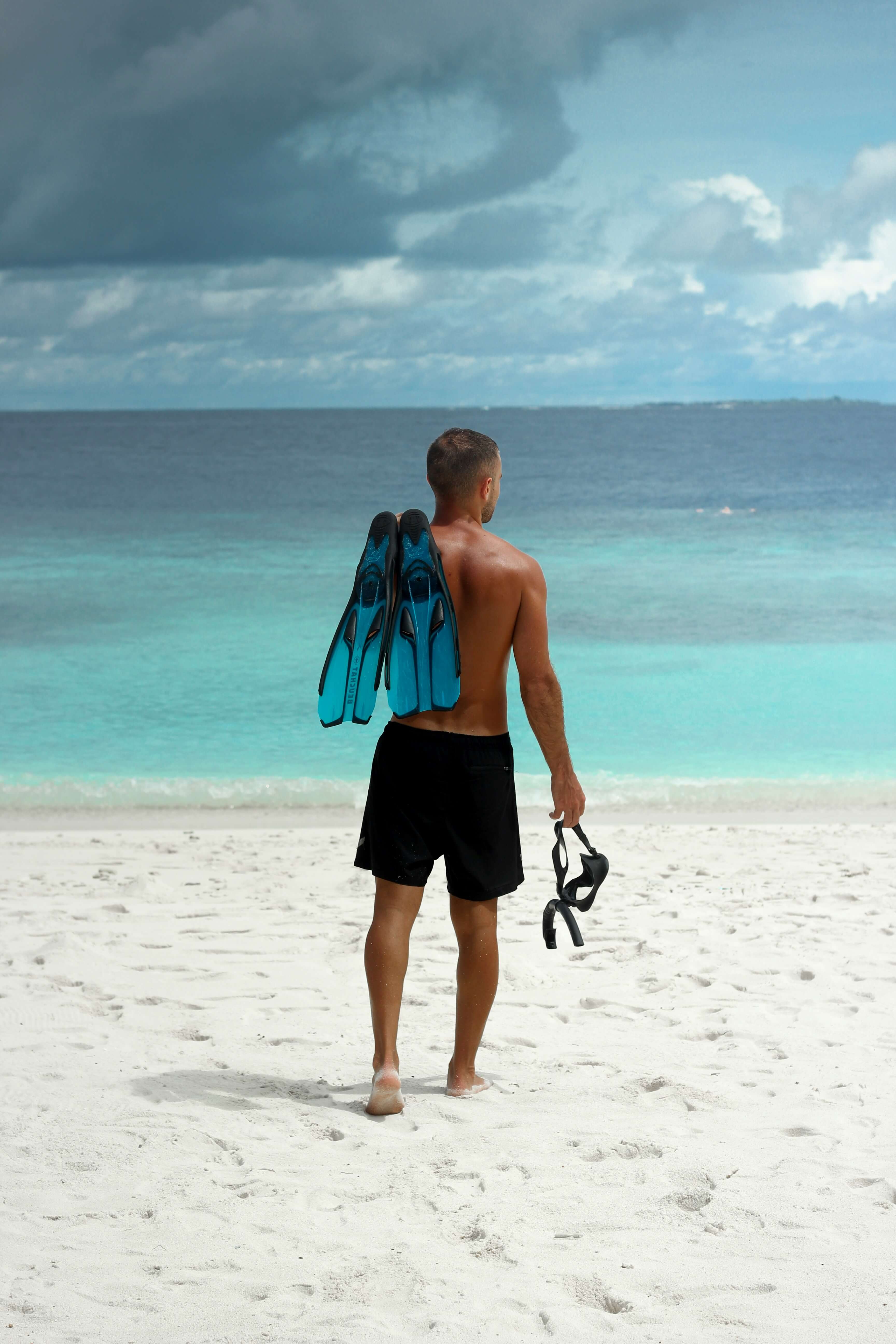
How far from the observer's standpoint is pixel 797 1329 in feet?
7.23

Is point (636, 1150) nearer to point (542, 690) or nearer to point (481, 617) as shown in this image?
point (542, 690)

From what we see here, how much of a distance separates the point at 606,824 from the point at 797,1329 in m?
5.41

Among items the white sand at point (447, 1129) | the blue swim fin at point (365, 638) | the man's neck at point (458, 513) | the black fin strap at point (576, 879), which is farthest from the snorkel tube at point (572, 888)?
the man's neck at point (458, 513)

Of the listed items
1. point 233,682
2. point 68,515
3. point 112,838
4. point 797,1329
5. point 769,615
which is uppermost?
point 68,515

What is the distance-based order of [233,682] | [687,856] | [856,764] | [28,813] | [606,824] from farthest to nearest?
1. [233,682]
2. [856,764]
3. [28,813]
4. [606,824]
5. [687,856]

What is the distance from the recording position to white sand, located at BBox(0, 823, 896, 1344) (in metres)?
2.29

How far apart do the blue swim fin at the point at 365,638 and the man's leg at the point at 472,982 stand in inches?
24.7

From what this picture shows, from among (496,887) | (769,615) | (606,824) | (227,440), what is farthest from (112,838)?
(227,440)

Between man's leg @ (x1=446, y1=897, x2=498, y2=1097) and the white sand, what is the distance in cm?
9

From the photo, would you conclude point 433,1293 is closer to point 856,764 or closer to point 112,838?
point 112,838

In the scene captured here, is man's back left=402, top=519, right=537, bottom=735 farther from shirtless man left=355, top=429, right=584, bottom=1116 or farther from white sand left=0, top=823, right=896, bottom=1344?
white sand left=0, top=823, right=896, bottom=1344

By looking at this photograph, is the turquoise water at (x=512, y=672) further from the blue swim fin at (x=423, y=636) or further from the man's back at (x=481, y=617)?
the blue swim fin at (x=423, y=636)

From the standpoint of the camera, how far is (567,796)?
3.14 meters

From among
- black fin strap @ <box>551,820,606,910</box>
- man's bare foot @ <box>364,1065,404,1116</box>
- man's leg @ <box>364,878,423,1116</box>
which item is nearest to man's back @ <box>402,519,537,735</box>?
black fin strap @ <box>551,820,606,910</box>
